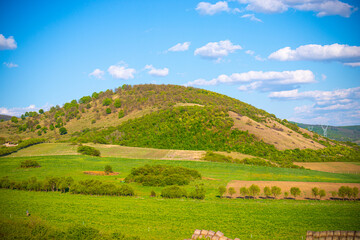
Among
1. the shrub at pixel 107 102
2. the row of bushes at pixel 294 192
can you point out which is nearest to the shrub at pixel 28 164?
the row of bushes at pixel 294 192

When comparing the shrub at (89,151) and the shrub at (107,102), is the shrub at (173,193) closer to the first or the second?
the shrub at (89,151)

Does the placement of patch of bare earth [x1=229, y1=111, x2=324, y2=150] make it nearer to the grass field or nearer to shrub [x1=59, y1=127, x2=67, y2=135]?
the grass field

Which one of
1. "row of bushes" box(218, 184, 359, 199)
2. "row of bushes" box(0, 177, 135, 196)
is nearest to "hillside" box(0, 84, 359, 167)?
"row of bushes" box(218, 184, 359, 199)

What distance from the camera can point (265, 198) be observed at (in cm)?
5288

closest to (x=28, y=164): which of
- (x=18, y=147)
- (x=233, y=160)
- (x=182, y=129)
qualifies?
(x=18, y=147)

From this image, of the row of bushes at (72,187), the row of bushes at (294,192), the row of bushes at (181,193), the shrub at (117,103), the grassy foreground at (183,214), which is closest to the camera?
the grassy foreground at (183,214)

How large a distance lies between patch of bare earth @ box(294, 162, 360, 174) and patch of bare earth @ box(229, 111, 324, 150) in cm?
1526

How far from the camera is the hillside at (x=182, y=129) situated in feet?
371

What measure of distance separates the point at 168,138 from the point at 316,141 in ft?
217

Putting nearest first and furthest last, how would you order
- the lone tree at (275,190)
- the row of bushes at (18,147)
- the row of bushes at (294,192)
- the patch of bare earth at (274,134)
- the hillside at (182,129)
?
the row of bushes at (294,192) < the lone tree at (275,190) < the row of bushes at (18,147) < the hillside at (182,129) < the patch of bare earth at (274,134)

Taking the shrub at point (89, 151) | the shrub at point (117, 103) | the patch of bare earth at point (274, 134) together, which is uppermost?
the shrub at point (117, 103)

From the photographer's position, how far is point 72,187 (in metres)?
53.5

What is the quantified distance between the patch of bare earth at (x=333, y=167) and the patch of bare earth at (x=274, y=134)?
50.1 ft

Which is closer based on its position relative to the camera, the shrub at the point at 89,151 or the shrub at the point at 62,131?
the shrub at the point at 89,151
